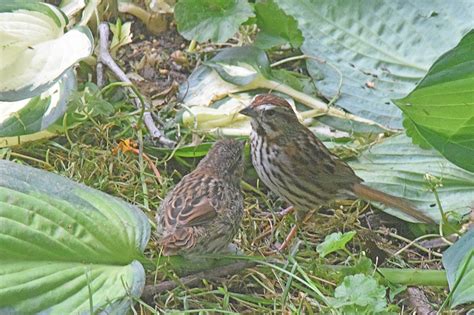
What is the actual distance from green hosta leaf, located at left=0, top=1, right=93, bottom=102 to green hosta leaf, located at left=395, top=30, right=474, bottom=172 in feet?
4.88

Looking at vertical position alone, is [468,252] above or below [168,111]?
above

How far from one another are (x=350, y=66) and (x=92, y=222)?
6.23ft

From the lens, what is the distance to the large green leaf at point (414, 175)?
4.38m

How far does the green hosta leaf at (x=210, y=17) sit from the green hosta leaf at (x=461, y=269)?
1.70 meters

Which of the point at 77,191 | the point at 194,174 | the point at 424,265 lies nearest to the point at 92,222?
the point at 77,191

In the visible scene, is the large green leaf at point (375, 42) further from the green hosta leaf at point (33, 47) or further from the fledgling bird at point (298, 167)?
the green hosta leaf at point (33, 47)

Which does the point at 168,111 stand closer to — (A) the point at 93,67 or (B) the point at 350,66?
(A) the point at 93,67

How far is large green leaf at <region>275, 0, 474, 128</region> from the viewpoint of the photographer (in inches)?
194

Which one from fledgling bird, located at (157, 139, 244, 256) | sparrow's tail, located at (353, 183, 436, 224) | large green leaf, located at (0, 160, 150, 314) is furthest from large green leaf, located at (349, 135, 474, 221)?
large green leaf, located at (0, 160, 150, 314)

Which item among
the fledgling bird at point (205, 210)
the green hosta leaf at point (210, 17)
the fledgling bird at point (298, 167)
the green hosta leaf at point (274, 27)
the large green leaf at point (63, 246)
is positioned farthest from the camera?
the green hosta leaf at point (274, 27)

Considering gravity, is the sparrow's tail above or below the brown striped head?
below

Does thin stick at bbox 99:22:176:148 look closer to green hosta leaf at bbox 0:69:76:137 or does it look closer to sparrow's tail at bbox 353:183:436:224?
green hosta leaf at bbox 0:69:76:137

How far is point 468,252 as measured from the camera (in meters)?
3.63

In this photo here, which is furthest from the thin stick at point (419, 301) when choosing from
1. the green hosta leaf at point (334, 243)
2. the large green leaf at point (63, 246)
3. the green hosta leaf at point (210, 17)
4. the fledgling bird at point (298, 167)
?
the green hosta leaf at point (210, 17)
